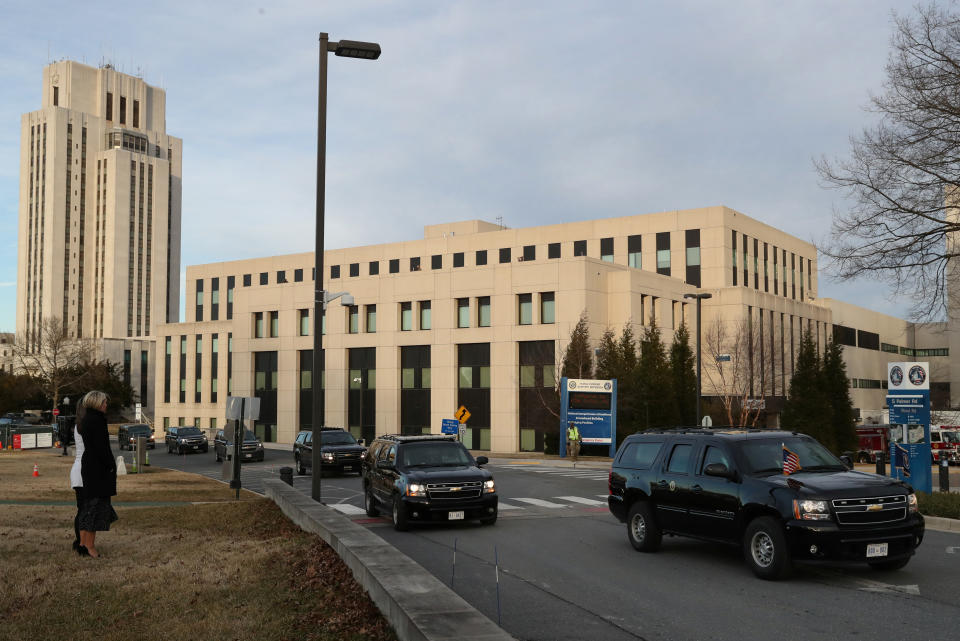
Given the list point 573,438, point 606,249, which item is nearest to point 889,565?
point 573,438

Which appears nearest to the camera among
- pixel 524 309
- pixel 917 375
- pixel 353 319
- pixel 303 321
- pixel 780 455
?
pixel 780 455

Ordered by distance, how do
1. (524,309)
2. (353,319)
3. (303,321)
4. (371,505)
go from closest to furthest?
1. (371,505)
2. (524,309)
3. (353,319)
4. (303,321)

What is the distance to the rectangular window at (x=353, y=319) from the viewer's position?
216ft

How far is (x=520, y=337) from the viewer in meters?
56.8

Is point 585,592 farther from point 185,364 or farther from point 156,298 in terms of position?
point 156,298

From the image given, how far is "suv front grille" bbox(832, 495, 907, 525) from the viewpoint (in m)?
10.2

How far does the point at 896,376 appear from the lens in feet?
69.4

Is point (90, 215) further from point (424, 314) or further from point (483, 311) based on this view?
point (483, 311)

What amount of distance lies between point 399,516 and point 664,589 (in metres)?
6.88

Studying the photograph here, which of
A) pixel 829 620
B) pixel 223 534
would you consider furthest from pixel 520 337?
pixel 829 620

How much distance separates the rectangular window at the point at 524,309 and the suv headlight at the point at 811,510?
153 feet

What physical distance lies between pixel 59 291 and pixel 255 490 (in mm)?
149289

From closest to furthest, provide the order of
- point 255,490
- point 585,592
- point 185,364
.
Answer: point 585,592
point 255,490
point 185,364

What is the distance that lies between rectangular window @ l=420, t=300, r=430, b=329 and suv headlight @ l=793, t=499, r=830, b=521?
5208cm
